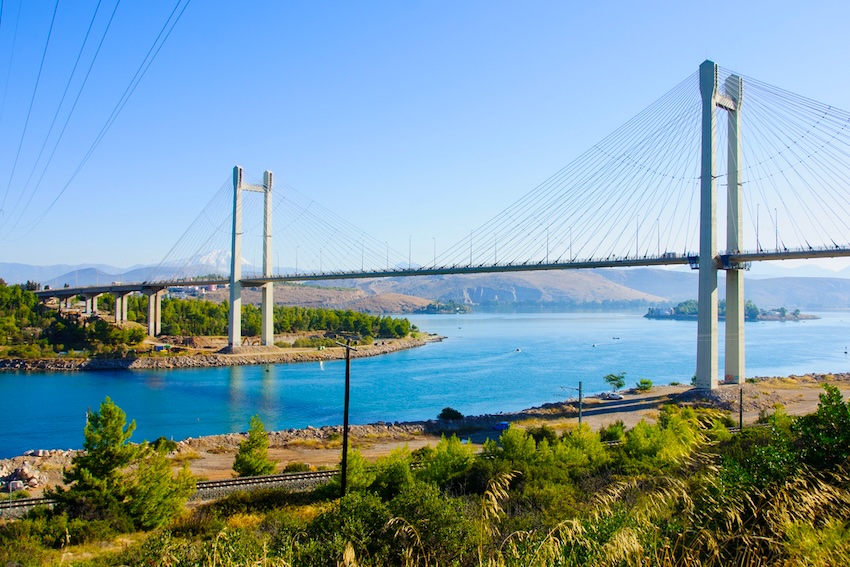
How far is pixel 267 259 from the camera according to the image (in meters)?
21.4

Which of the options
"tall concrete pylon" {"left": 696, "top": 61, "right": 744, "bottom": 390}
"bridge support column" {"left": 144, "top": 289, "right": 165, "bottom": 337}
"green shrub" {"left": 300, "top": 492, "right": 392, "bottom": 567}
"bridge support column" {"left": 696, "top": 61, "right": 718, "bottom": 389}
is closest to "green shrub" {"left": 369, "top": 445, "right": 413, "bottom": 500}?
"green shrub" {"left": 300, "top": 492, "right": 392, "bottom": 567}

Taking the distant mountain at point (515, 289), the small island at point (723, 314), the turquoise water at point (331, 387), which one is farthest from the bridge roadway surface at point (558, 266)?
the distant mountain at point (515, 289)

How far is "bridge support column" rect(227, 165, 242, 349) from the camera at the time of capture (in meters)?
21.2

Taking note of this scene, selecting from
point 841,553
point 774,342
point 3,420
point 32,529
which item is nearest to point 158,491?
point 32,529

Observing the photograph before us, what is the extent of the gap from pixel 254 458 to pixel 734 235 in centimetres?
897

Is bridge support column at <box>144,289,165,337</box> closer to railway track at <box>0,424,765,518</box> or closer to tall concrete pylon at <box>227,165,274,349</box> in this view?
tall concrete pylon at <box>227,165,274,349</box>

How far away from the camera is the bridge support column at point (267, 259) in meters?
21.5

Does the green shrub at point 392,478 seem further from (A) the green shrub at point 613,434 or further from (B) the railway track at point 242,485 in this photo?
(A) the green shrub at point 613,434

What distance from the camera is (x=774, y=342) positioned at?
102 feet

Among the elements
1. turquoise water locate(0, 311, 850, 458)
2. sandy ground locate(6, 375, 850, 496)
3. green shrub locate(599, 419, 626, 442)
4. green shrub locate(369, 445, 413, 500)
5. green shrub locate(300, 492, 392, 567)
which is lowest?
turquoise water locate(0, 311, 850, 458)

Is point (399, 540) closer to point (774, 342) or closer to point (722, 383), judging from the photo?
point (722, 383)

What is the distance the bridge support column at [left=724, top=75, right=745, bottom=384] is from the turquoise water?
379 cm

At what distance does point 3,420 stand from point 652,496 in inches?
504

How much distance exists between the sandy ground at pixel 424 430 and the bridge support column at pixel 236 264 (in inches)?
457
